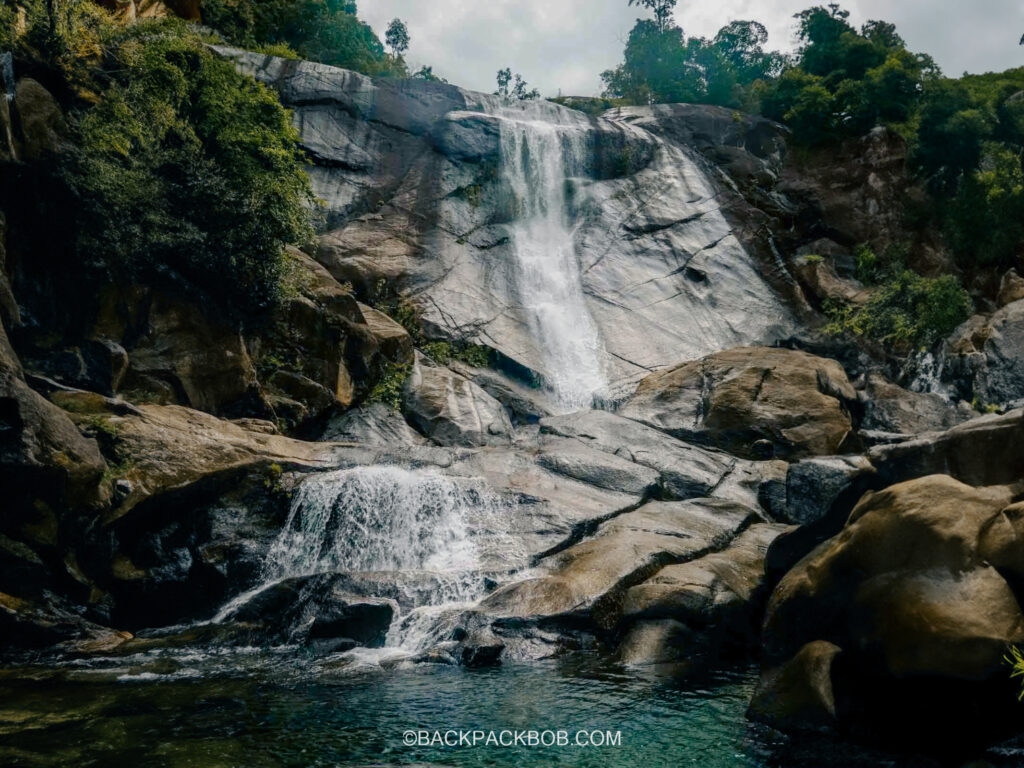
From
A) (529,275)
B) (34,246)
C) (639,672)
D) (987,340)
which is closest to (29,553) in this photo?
(34,246)

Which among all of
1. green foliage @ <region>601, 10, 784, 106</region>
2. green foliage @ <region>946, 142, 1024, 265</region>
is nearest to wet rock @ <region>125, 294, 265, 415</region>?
green foliage @ <region>946, 142, 1024, 265</region>

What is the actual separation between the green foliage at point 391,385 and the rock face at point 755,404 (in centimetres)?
660

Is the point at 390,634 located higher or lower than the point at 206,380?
lower

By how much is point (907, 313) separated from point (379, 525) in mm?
19626

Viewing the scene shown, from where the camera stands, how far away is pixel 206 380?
16859 mm

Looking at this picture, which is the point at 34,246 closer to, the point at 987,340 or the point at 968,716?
the point at 968,716

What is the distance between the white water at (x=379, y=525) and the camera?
1362 centimetres

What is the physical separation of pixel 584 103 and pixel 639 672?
3666 cm

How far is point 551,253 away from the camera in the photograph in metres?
29.5

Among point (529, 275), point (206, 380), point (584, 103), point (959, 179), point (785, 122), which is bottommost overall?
point (206, 380)

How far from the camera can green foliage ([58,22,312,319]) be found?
50.8ft

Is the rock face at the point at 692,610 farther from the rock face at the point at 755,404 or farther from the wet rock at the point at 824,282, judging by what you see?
the wet rock at the point at 824,282

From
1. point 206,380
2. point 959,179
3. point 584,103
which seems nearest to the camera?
point 206,380

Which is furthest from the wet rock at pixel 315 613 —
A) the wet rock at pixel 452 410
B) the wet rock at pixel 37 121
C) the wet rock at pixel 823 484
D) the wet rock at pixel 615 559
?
the wet rock at pixel 37 121
